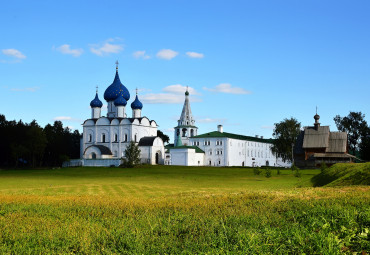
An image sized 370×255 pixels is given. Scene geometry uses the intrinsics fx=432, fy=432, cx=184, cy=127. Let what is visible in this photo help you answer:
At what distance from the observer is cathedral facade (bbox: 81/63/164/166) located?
89938 millimetres

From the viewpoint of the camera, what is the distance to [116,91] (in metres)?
94.3

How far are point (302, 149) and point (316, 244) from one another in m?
68.7

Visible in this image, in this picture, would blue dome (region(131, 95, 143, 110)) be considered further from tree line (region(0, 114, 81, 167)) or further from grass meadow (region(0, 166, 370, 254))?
grass meadow (region(0, 166, 370, 254))

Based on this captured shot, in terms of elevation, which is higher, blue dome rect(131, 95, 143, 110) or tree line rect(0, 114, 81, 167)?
blue dome rect(131, 95, 143, 110)

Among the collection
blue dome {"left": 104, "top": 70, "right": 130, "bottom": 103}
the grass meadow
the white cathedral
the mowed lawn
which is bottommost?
the mowed lawn

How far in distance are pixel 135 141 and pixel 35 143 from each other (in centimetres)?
2165

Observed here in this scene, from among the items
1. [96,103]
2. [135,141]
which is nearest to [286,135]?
[135,141]

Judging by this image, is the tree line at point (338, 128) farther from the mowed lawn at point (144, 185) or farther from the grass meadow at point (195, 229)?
the grass meadow at point (195, 229)

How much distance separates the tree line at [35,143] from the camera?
259 feet

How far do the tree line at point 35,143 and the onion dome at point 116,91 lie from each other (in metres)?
13.8

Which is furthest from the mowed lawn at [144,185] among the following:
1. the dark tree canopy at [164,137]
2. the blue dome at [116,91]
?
the dark tree canopy at [164,137]

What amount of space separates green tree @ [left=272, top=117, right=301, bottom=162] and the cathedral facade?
79.7 feet

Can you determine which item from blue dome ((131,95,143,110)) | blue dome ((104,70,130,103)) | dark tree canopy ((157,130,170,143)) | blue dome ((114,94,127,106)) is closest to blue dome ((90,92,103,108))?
blue dome ((104,70,130,103))

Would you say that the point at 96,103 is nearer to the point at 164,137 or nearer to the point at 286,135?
the point at 164,137
